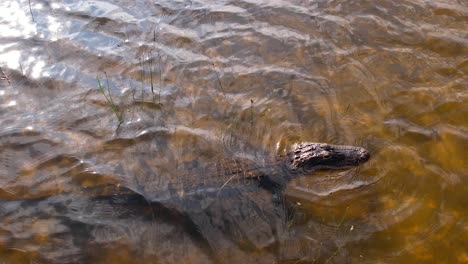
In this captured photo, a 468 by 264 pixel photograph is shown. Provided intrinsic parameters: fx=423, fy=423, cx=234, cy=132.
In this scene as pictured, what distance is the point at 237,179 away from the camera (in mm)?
3904

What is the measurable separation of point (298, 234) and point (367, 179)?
0.91 m

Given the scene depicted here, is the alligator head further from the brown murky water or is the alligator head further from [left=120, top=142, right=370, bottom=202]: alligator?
the brown murky water

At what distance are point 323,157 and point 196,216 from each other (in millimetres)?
1302

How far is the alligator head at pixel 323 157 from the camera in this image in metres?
3.98

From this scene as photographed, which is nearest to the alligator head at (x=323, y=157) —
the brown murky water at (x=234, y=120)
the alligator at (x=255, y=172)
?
the alligator at (x=255, y=172)

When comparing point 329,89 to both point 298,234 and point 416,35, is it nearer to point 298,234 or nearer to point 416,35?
point 416,35

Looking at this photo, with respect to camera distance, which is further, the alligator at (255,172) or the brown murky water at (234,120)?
the alligator at (255,172)

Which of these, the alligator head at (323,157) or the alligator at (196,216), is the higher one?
the alligator head at (323,157)

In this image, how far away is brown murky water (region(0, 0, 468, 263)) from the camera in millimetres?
3512

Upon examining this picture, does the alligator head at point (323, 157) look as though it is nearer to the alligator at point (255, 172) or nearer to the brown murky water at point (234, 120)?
the alligator at point (255, 172)

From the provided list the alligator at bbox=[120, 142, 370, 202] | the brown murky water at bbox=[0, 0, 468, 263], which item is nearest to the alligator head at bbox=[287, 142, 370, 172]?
the alligator at bbox=[120, 142, 370, 202]

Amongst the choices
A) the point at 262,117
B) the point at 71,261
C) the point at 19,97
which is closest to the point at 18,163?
the point at 19,97

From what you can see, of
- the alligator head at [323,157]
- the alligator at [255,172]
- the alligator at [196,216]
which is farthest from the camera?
the alligator head at [323,157]

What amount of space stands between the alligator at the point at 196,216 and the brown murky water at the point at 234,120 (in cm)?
2
